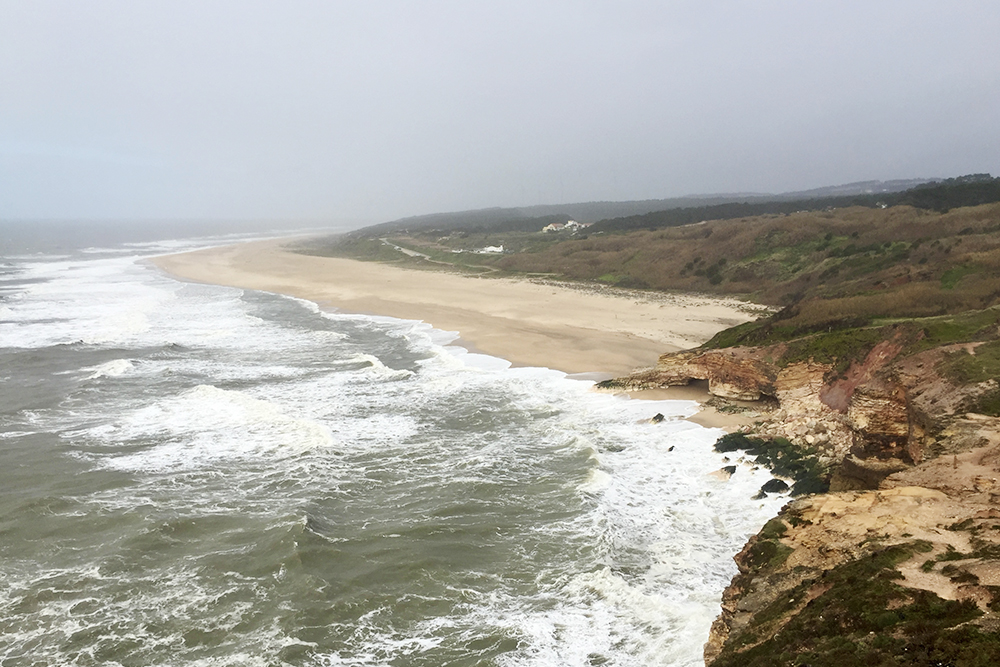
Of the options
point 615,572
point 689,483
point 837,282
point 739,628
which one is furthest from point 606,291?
point 739,628

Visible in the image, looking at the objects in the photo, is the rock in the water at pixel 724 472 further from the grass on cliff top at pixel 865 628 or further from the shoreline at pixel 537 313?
the grass on cliff top at pixel 865 628

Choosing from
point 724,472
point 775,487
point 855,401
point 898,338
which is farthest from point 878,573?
point 898,338

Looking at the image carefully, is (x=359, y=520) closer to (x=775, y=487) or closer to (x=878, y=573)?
(x=775, y=487)

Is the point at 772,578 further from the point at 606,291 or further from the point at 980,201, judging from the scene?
the point at 980,201

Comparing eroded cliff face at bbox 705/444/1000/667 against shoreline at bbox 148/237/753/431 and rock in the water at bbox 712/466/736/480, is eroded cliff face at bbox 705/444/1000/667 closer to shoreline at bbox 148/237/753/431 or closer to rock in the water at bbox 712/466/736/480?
rock in the water at bbox 712/466/736/480

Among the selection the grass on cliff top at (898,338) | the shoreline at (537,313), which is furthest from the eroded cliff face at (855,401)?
the shoreline at (537,313)
